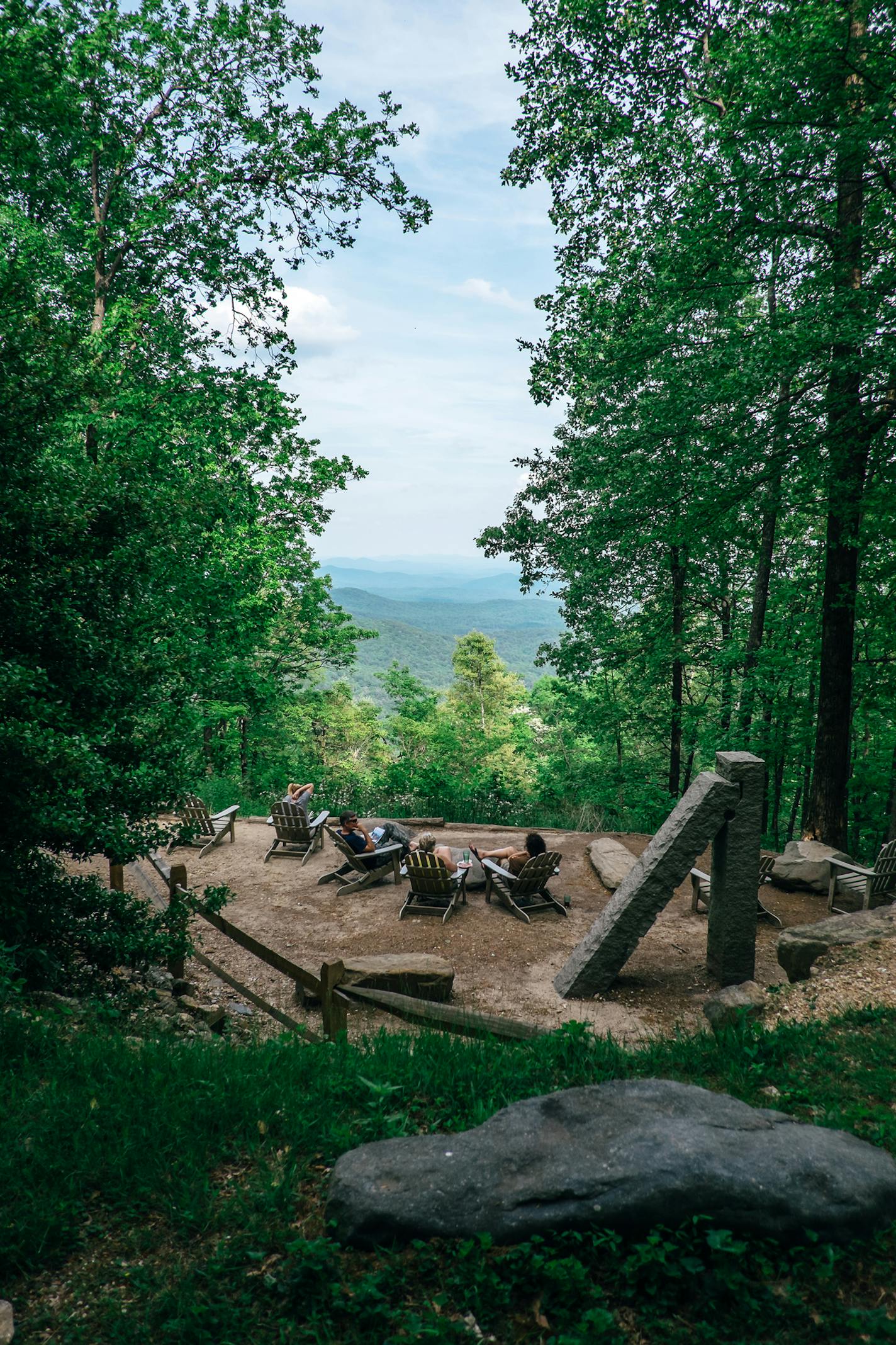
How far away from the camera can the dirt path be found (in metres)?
5.85

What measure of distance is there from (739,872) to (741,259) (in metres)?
8.00

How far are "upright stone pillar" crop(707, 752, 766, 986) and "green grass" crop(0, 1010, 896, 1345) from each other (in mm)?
2304

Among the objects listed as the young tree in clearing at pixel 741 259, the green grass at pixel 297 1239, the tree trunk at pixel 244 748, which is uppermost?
the young tree in clearing at pixel 741 259

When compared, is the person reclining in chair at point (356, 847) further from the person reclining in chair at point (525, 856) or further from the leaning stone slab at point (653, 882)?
the leaning stone slab at point (653, 882)

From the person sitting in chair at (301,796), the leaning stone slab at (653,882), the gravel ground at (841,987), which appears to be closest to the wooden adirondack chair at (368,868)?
the person sitting in chair at (301,796)

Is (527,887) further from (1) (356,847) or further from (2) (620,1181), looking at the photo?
(2) (620,1181)

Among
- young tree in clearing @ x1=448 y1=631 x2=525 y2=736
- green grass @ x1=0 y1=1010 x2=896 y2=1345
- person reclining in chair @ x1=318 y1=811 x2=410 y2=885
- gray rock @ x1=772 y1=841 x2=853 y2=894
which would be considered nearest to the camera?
green grass @ x1=0 y1=1010 x2=896 y2=1345

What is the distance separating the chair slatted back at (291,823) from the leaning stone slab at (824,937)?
6.82 metres

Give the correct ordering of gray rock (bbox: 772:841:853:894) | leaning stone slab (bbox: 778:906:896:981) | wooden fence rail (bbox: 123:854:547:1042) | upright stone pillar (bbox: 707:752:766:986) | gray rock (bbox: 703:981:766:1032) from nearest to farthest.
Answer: wooden fence rail (bbox: 123:854:547:1042)
gray rock (bbox: 703:981:766:1032)
leaning stone slab (bbox: 778:906:896:981)
upright stone pillar (bbox: 707:752:766:986)
gray rock (bbox: 772:841:853:894)

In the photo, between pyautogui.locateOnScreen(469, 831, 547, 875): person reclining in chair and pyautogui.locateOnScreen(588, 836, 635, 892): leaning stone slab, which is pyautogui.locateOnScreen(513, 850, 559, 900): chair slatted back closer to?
pyautogui.locateOnScreen(469, 831, 547, 875): person reclining in chair

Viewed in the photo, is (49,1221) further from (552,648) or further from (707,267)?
(552,648)

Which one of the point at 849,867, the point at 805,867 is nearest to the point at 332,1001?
the point at 849,867

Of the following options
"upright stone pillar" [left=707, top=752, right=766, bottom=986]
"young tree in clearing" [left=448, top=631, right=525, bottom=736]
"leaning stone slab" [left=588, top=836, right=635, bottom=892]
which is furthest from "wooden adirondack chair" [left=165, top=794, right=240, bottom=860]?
"young tree in clearing" [left=448, top=631, right=525, bottom=736]

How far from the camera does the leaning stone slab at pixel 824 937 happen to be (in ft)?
18.6
